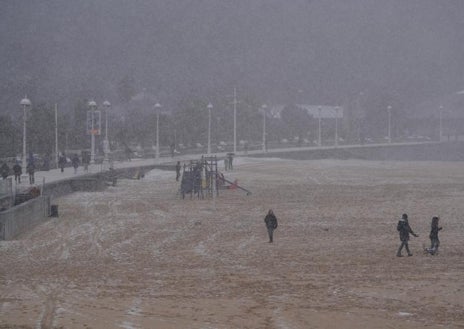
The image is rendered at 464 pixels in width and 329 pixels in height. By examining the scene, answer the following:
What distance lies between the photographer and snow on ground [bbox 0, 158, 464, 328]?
1174 centimetres

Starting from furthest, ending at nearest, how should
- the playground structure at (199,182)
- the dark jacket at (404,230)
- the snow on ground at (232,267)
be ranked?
1. the playground structure at (199,182)
2. the dark jacket at (404,230)
3. the snow on ground at (232,267)

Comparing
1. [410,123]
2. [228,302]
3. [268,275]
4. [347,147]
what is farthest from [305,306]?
[410,123]

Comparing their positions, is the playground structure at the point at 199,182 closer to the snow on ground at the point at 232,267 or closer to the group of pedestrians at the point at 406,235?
the snow on ground at the point at 232,267

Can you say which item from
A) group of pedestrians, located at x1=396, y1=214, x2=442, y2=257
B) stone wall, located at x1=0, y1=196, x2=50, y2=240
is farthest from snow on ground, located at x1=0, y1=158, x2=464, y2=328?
stone wall, located at x1=0, y1=196, x2=50, y2=240

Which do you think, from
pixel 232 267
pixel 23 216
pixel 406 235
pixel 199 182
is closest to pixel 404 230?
pixel 406 235

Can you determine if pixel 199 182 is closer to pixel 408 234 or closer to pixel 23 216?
pixel 23 216

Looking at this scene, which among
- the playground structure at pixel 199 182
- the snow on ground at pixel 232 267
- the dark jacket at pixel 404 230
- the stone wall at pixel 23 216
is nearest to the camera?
the snow on ground at pixel 232 267

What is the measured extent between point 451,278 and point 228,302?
461 cm

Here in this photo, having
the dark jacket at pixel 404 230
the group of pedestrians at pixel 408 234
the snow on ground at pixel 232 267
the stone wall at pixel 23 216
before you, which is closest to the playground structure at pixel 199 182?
the snow on ground at pixel 232 267

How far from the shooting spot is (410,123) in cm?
13450

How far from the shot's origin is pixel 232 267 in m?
15.9

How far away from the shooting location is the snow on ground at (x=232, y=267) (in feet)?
38.5

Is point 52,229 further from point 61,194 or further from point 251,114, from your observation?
point 251,114

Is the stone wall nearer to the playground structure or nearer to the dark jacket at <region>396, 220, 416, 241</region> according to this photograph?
the playground structure
